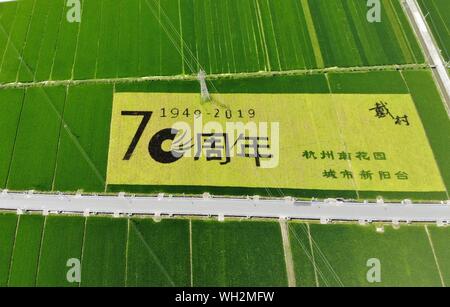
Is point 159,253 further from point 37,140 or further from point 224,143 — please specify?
point 37,140

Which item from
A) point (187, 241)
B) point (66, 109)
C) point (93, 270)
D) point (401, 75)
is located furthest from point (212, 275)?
point (401, 75)

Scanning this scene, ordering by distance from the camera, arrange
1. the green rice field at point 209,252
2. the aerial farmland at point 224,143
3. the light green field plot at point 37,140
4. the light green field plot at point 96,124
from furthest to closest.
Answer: the light green field plot at point 37,140, the light green field plot at point 96,124, the aerial farmland at point 224,143, the green rice field at point 209,252

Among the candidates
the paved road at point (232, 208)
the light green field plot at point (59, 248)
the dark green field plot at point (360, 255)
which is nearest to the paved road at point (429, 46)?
the paved road at point (232, 208)

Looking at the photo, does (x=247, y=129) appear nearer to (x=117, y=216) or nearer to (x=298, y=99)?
(x=298, y=99)

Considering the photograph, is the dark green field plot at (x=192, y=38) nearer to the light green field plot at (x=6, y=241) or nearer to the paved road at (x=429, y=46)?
the paved road at (x=429, y=46)

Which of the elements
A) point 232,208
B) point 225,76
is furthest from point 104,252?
point 225,76
